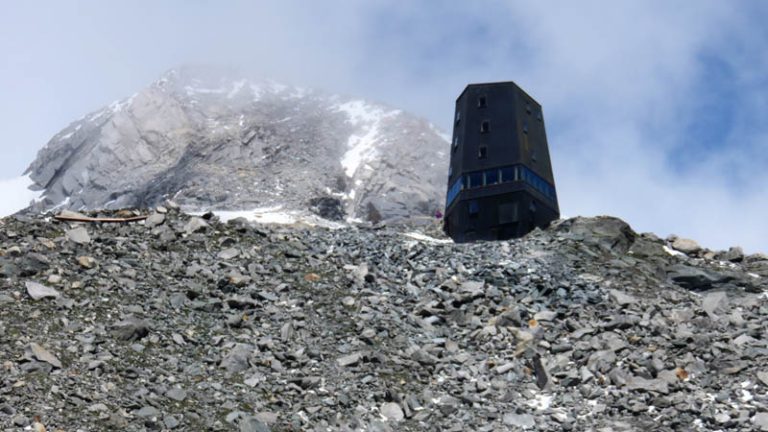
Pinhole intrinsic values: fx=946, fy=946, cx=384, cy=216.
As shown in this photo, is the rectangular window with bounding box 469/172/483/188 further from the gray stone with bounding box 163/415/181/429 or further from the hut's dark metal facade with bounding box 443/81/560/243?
the gray stone with bounding box 163/415/181/429

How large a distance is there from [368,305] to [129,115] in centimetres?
15945

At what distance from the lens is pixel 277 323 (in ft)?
123

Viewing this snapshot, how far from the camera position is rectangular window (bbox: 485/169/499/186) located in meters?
63.0

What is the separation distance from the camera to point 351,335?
37438 millimetres

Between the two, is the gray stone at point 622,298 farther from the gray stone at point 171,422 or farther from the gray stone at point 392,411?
the gray stone at point 171,422

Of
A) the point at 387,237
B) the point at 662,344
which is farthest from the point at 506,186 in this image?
the point at 662,344

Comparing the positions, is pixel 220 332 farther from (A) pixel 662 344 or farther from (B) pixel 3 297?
(A) pixel 662 344

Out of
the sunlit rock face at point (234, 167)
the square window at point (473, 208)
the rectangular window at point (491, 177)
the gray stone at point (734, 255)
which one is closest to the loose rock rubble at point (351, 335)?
the gray stone at point (734, 255)

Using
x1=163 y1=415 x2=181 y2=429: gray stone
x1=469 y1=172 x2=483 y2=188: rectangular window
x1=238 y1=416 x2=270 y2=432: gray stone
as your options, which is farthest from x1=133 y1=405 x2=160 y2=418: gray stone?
x1=469 y1=172 x2=483 y2=188: rectangular window

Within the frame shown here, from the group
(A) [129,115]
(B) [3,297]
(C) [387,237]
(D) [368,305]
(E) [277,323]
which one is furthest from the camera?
(A) [129,115]

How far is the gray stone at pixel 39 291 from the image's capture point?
35.0m

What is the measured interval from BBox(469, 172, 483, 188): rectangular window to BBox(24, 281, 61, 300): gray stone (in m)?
33.6

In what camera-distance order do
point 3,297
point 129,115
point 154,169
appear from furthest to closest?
1. point 129,115
2. point 154,169
3. point 3,297

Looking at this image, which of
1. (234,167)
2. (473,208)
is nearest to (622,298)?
(473,208)
